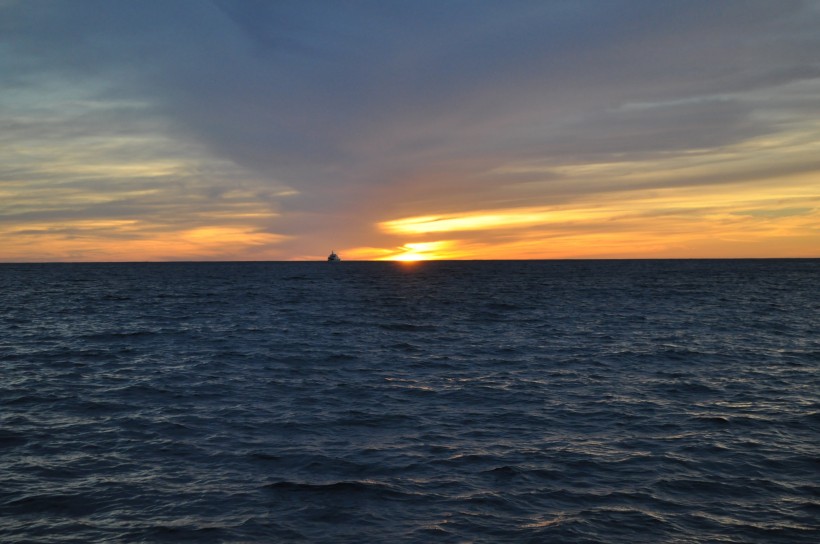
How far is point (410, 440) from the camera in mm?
18266

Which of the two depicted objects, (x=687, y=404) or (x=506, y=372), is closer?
(x=687, y=404)

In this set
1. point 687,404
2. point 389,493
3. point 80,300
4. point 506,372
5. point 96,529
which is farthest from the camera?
point 80,300

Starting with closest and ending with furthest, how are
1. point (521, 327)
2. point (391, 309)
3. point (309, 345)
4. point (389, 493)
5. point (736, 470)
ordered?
point (389, 493) → point (736, 470) → point (309, 345) → point (521, 327) → point (391, 309)

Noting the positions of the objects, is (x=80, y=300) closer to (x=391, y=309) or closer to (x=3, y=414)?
(x=391, y=309)

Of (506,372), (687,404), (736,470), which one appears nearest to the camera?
(736,470)

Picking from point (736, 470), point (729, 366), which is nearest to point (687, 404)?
point (736, 470)

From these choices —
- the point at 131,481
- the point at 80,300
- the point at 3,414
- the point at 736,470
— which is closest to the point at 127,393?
the point at 3,414

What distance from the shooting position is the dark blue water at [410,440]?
12570 millimetres

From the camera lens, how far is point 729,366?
30.9m

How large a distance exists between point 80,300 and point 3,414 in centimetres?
6761

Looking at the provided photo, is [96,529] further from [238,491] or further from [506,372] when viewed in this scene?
[506,372]

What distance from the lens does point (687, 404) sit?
22.8 m

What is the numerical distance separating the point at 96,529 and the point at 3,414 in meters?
12.2

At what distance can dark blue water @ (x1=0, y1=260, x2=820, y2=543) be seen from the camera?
41.2 ft
